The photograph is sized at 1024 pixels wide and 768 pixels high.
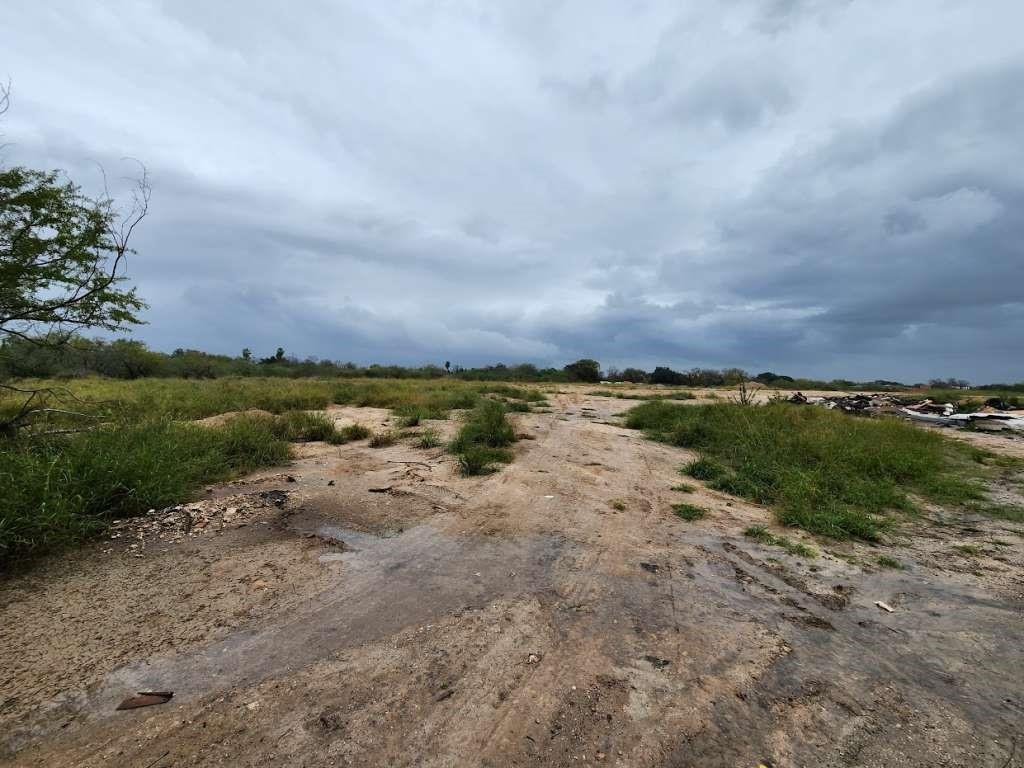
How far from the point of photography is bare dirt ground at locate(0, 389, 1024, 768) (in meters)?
1.81

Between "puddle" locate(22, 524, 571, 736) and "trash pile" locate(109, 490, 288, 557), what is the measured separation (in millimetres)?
789

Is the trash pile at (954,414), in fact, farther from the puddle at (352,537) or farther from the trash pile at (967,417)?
the puddle at (352,537)

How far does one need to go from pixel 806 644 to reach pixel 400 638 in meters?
2.19

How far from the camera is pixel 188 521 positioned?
3.93m

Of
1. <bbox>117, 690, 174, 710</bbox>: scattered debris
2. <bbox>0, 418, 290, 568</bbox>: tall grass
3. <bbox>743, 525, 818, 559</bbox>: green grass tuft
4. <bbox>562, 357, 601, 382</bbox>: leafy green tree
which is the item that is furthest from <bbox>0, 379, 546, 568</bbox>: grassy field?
<bbox>562, 357, 601, 382</bbox>: leafy green tree

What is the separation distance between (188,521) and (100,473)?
0.88 metres

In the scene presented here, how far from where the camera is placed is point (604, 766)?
170 centimetres

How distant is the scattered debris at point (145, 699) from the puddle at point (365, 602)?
3cm

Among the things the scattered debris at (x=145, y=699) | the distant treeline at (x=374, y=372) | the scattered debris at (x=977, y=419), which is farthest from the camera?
the distant treeline at (x=374, y=372)

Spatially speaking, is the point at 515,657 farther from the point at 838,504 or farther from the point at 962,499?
the point at 962,499

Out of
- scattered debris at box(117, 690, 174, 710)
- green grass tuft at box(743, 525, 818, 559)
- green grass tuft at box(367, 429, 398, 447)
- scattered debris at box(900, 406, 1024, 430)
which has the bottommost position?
scattered debris at box(117, 690, 174, 710)

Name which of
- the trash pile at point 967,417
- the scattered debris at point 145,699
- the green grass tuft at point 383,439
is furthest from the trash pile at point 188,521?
the trash pile at point 967,417

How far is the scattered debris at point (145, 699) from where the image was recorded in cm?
197

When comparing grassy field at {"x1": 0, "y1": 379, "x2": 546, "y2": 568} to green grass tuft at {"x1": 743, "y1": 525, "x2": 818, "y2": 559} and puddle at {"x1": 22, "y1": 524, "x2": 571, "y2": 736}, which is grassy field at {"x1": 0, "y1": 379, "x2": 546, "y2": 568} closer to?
puddle at {"x1": 22, "y1": 524, "x2": 571, "y2": 736}
